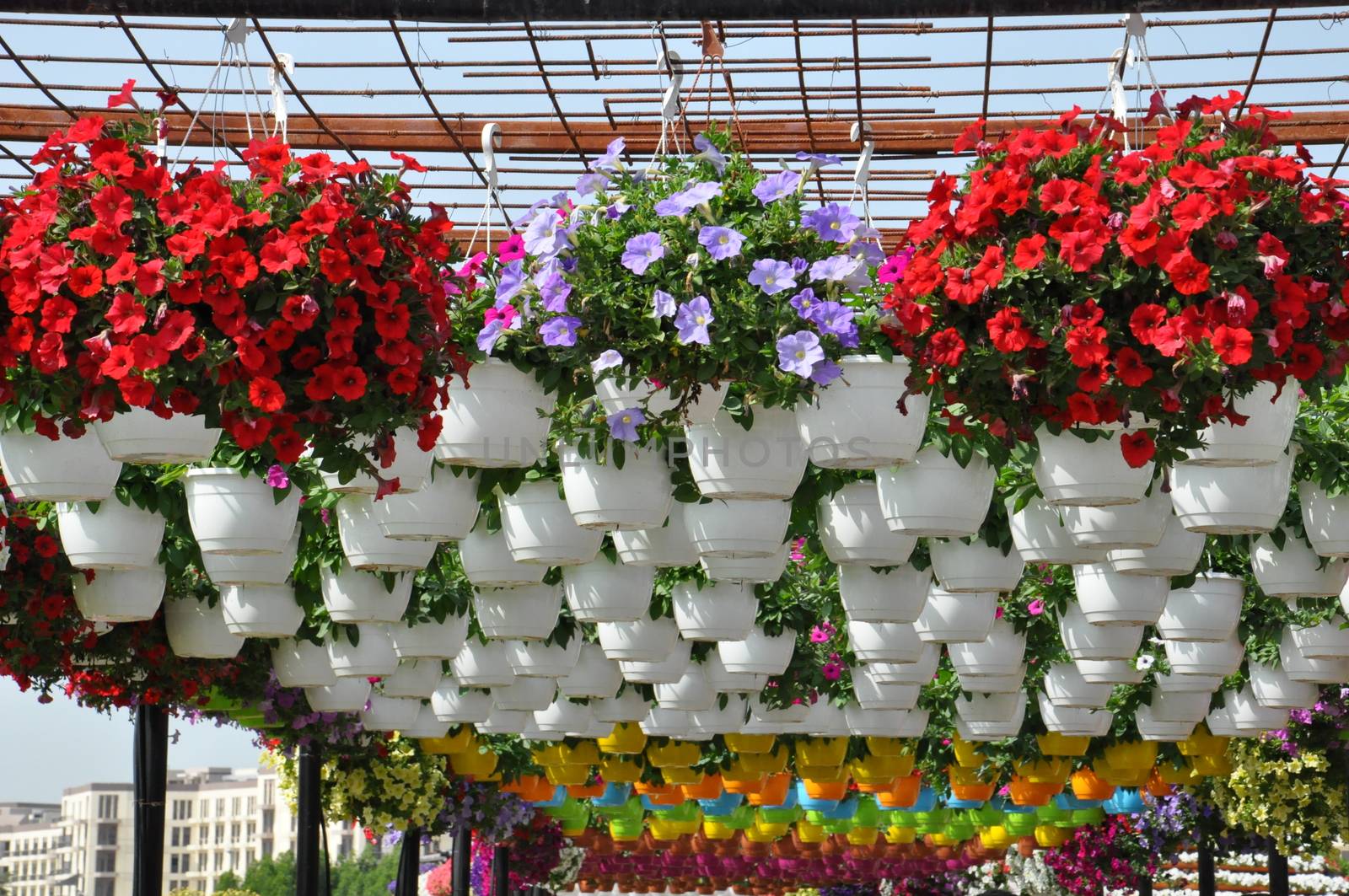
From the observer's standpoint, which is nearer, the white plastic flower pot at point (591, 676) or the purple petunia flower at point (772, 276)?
the purple petunia flower at point (772, 276)

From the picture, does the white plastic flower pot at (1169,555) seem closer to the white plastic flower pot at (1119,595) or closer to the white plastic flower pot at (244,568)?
the white plastic flower pot at (1119,595)

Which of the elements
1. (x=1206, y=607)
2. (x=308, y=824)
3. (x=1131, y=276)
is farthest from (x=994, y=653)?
(x=1131, y=276)

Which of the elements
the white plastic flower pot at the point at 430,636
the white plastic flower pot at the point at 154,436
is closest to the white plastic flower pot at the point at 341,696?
the white plastic flower pot at the point at 430,636

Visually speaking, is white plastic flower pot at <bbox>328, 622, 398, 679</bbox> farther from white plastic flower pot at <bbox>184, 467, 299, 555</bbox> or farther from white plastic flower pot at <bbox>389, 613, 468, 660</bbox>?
white plastic flower pot at <bbox>184, 467, 299, 555</bbox>

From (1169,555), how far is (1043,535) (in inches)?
14.8

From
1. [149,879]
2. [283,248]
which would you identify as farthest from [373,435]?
[149,879]

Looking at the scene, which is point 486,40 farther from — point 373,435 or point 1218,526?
point 1218,526

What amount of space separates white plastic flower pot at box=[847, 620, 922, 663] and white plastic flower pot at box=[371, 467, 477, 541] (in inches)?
90.2

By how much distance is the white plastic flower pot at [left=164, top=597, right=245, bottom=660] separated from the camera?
20.4 ft

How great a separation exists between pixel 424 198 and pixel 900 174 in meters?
1.61

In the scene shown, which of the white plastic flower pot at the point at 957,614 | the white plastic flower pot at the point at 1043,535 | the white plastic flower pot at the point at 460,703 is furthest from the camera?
the white plastic flower pot at the point at 460,703

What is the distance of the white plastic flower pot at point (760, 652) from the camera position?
6832 mm

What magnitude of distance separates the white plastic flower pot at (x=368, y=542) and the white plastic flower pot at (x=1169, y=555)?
1926 millimetres

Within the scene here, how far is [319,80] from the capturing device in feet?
17.2
